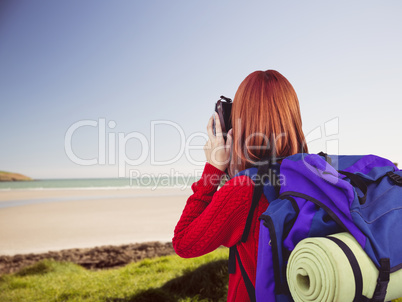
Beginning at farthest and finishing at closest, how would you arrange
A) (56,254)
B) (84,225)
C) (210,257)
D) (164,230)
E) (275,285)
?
(84,225) → (164,230) → (56,254) → (210,257) → (275,285)

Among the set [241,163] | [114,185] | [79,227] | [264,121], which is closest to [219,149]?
[241,163]

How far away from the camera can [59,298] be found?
3408mm

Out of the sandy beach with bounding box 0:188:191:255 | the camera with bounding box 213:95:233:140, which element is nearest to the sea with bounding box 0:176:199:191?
the sandy beach with bounding box 0:188:191:255

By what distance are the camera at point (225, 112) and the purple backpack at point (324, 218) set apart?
37 centimetres

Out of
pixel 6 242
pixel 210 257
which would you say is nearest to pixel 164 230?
pixel 6 242

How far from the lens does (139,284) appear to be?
12.2ft

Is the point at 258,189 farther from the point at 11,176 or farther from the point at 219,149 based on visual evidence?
the point at 11,176

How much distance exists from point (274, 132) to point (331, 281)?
623 millimetres

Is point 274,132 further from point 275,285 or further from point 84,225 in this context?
point 84,225

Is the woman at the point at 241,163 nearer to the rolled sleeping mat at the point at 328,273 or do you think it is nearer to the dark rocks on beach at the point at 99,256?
the rolled sleeping mat at the point at 328,273

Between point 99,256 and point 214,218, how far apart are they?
6092mm

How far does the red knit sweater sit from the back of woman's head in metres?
0.17

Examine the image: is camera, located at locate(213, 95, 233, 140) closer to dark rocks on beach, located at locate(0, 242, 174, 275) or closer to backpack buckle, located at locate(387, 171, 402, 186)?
backpack buckle, located at locate(387, 171, 402, 186)

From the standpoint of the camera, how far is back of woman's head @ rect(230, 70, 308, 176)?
1206mm
